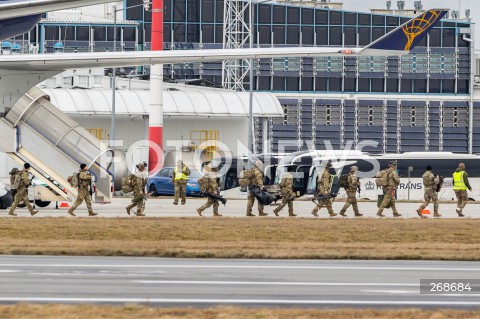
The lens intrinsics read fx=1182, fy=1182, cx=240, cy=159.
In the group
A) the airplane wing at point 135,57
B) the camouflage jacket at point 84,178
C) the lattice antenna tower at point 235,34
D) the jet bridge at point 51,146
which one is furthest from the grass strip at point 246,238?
the lattice antenna tower at point 235,34

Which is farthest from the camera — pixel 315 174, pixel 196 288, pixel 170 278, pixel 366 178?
pixel 366 178

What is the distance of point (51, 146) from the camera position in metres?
38.5

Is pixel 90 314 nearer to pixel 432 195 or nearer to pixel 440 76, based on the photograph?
pixel 432 195

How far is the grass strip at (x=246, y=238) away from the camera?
2244 cm

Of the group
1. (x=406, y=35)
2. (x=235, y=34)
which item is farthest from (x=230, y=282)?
(x=235, y=34)

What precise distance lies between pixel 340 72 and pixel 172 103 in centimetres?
2707

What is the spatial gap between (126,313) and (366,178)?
51.3 meters

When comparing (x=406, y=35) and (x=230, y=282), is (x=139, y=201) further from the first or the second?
(x=230, y=282)

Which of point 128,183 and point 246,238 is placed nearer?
point 246,238

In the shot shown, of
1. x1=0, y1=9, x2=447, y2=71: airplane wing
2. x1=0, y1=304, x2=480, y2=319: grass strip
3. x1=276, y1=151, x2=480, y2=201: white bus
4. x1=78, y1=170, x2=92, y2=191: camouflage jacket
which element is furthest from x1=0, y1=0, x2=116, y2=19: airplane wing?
x1=276, y1=151, x2=480, y2=201: white bus

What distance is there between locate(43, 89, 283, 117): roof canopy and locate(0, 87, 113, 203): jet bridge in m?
26.3

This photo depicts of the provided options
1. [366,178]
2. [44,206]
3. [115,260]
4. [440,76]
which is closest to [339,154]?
[366,178]

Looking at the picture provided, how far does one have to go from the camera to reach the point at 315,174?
5822 centimetres

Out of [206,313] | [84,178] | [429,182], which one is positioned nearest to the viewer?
[206,313]
